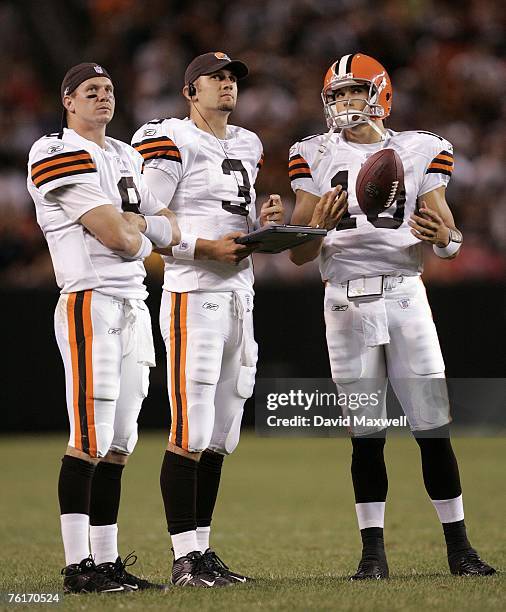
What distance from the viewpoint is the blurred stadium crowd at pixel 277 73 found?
10281 millimetres

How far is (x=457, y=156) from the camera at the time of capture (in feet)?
34.7

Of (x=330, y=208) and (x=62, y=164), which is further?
(x=330, y=208)

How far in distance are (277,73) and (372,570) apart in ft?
25.9

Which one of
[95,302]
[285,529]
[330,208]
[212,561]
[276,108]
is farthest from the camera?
[276,108]

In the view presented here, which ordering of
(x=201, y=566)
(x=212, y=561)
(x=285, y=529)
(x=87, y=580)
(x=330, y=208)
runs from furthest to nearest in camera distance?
(x=285, y=529) → (x=330, y=208) → (x=212, y=561) → (x=201, y=566) → (x=87, y=580)

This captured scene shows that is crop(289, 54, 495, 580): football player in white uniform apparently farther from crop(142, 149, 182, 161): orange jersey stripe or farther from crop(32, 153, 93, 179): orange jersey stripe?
crop(32, 153, 93, 179): orange jersey stripe

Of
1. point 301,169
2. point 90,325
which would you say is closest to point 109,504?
point 90,325

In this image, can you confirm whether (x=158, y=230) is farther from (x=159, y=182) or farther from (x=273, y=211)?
(x=273, y=211)

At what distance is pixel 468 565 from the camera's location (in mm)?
4195

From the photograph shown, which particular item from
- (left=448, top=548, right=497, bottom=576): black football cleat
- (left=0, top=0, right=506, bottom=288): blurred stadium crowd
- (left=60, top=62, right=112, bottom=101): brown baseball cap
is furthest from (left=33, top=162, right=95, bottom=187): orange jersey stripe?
(left=0, top=0, right=506, bottom=288): blurred stadium crowd

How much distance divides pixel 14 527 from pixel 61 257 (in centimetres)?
237

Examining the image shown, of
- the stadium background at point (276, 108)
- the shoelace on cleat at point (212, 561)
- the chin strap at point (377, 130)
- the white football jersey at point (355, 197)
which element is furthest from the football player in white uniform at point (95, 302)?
the stadium background at point (276, 108)

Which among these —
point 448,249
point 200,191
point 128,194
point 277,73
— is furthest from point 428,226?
point 277,73

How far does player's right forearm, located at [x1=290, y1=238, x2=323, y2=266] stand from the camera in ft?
14.4
